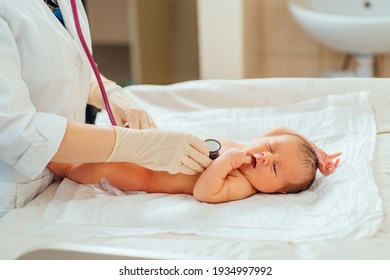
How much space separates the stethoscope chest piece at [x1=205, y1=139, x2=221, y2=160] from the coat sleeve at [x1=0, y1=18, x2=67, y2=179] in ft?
1.16

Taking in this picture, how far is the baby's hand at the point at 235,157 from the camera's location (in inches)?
58.5

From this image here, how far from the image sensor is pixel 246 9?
312 cm

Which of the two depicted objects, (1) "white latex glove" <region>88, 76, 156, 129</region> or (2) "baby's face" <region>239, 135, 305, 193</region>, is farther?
(1) "white latex glove" <region>88, 76, 156, 129</region>

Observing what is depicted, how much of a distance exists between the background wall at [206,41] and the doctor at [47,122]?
1589 mm

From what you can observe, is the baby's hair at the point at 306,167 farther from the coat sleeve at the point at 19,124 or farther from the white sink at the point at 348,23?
the white sink at the point at 348,23

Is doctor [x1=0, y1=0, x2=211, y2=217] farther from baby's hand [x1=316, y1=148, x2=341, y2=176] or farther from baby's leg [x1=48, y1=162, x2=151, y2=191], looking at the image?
baby's hand [x1=316, y1=148, x2=341, y2=176]

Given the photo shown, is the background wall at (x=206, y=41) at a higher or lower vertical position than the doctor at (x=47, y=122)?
lower

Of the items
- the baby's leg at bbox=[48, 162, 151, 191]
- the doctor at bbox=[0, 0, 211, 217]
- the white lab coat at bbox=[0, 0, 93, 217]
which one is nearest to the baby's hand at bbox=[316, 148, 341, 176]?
the doctor at bbox=[0, 0, 211, 217]

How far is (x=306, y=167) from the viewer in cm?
151

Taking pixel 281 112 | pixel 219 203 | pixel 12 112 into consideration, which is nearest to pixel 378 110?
pixel 281 112

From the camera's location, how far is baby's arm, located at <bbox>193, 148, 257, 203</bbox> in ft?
4.75

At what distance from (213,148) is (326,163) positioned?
0.28 meters

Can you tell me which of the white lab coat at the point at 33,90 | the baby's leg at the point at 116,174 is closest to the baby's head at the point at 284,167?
the baby's leg at the point at 116,174

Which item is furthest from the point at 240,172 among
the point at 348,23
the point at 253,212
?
the point at 348,23
